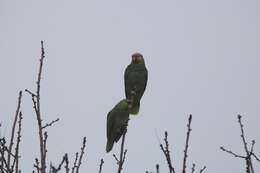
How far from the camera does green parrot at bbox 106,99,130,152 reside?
636 centimetres

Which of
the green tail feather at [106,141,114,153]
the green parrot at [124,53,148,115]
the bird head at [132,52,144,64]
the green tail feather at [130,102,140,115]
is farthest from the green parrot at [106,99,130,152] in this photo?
the bird head at [132,52,144,64]

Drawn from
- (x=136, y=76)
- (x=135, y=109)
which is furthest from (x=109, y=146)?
(x=136, y=76)

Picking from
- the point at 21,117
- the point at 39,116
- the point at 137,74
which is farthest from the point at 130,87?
the point at 39,116

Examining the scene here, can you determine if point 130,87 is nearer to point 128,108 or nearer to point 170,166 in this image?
point 128,108

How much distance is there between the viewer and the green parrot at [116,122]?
636 centimetres

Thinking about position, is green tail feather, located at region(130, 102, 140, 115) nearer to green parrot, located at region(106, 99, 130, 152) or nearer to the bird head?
green parrot, located at region(106, 99, 130, 152)

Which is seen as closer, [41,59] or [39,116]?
[39,116]

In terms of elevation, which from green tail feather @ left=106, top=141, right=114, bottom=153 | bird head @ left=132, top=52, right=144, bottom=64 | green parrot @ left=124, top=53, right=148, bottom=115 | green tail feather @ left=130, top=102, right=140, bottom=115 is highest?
bird head @ left=132, top=52, right=144, bottom=64

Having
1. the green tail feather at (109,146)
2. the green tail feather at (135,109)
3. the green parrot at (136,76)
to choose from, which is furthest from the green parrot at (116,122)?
the green parrot at (136,76)

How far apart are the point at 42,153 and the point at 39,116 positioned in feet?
0.98

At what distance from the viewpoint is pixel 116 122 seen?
21.1ft

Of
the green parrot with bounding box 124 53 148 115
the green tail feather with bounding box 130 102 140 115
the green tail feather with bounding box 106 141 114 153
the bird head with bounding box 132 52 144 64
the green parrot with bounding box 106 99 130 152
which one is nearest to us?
the green tail feather with bounding box 106 141 114 153

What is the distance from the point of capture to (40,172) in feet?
10.6

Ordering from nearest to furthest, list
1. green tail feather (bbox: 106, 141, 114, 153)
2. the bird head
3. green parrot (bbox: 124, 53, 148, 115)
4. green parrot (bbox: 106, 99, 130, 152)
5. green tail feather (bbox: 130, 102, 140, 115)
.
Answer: green tail feather (bbox: 106, 141, 114, 153) < green parrot (bbox: 106, 99, 130, 152) < green tail feather (bbox: 130, 102, 140, 115) < green parrot (bbox: 124, 53, 148, 115) < the bird head
